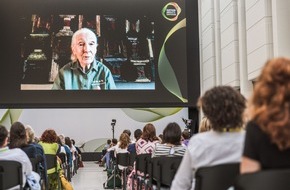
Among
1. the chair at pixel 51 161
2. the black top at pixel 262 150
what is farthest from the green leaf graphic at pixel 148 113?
the black top at pixel 262 150

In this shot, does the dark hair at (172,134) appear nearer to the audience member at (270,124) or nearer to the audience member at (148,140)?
the audience member at (148,140)

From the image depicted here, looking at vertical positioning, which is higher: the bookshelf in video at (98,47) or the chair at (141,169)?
the bookshelf in video at (98,47)

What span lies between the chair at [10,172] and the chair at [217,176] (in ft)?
6.46

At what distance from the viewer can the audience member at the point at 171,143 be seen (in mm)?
4859

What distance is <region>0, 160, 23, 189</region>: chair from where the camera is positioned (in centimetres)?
383

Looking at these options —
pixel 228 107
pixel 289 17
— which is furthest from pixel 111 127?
pixel 228 107

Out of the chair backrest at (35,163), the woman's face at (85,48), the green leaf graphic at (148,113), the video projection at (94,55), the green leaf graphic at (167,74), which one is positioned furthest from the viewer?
the green leaf graphic at (148,113)

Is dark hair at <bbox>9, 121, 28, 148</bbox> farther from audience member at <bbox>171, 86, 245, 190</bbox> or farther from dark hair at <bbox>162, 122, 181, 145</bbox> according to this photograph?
audience member at <bbox>171, 86, 245, 190</bbox>

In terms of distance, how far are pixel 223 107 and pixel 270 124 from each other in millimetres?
773

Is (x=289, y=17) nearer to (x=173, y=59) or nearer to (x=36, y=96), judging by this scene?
(x=173, y=59)

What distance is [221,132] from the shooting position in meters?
2.57

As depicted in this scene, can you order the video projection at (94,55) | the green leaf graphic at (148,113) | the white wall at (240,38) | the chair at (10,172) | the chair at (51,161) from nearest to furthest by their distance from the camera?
the chair at (10,172)
the chair at (51,161)
the white wall at (240,38)
the video projection at (94,55)
the green leaf graphic at (148,113)

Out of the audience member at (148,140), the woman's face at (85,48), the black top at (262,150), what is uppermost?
the woman's face at (85,48)

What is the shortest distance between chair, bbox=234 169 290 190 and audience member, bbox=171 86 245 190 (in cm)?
80
